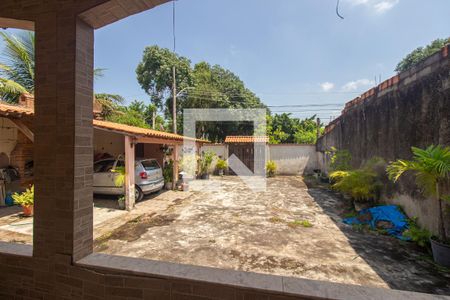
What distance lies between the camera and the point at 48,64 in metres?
1.74

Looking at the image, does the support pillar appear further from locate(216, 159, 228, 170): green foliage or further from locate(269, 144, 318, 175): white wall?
locate(269, 144, 318, 175): white wall

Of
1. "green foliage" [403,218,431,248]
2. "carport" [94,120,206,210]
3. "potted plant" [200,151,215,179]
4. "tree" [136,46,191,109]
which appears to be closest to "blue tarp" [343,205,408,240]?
"green foliage" [403,218,431,248]

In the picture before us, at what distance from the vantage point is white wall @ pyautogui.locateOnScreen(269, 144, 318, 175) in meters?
14.6

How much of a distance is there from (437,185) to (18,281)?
557 centimetres

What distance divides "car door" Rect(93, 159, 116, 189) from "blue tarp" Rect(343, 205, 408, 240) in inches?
287

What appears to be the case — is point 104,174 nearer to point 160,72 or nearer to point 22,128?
point 22,128

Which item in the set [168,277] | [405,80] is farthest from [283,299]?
[405,80]

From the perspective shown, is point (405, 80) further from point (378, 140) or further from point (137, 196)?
point (137, 196)

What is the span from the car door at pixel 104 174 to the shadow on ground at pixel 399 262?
7.08 meters

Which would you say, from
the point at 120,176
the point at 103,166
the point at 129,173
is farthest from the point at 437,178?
the point at 103,166

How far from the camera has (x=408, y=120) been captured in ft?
17.4

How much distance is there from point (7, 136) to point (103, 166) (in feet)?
9.68

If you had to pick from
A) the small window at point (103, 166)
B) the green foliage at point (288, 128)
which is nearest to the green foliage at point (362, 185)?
the small window at point (103, 166)

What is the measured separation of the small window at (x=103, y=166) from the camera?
7.56 metres
